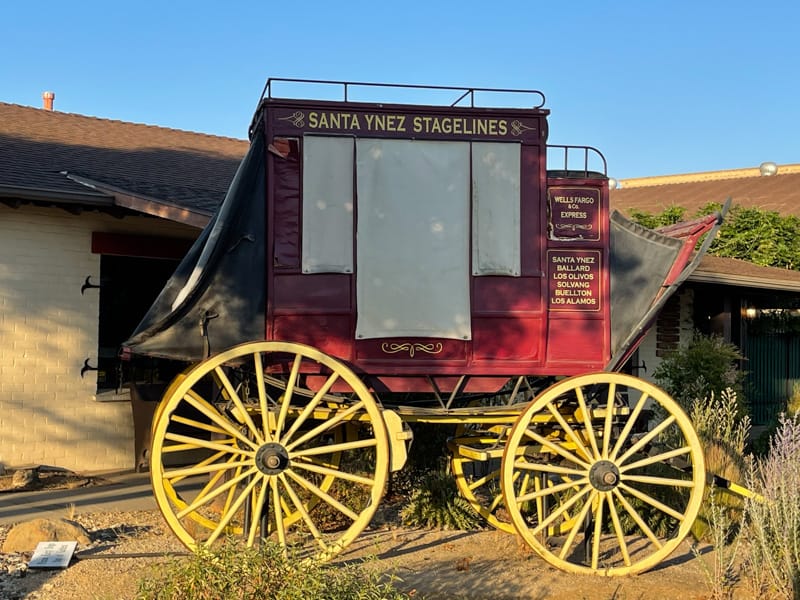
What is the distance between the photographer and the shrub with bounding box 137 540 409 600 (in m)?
4.24

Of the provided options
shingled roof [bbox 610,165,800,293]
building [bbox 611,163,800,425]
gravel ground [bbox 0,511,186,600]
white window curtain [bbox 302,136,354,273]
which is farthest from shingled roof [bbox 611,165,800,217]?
gravel ground [bbox 0,511,186,600]

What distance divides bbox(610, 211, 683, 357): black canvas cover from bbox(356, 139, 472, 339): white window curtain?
1123 mm

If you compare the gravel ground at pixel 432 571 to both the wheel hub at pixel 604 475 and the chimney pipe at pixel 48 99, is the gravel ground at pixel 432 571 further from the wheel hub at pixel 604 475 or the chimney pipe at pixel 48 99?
the chimney pipe at pixel 48 99

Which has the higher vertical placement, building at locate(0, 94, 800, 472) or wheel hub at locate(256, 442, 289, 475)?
building at locate(0, 94, 800, 472)

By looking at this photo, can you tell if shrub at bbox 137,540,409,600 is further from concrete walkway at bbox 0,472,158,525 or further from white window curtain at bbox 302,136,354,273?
concrete walkway at bbox 0,472,158,525

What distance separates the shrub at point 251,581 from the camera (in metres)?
4.24

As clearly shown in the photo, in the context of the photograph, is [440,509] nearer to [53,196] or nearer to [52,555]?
[52,555]

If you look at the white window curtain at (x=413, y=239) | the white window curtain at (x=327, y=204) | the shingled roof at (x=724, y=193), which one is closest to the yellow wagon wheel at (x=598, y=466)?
the white window curtain at (x=413, y=239)

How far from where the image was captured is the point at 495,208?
253 inches

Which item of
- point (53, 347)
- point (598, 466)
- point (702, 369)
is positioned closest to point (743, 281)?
point (702, 369)

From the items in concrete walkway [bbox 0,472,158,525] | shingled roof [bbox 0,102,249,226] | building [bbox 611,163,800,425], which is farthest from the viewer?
building [bbox 611,163,800,425]

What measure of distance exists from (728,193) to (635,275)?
774 inches

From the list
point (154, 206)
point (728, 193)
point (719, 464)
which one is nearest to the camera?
point (719, 464)

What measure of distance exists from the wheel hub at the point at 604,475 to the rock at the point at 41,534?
3563 mm
